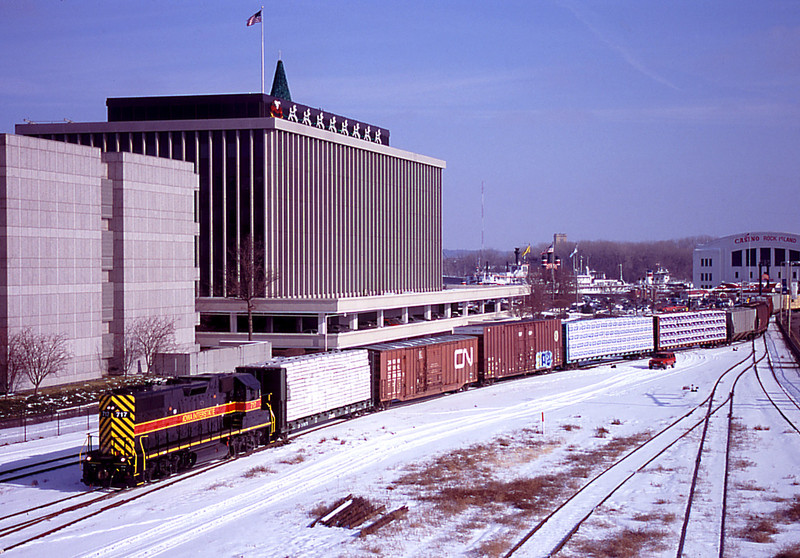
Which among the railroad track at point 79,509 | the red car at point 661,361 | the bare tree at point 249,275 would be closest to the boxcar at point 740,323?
the red car at point 661,361

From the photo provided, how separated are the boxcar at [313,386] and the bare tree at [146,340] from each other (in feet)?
74.2

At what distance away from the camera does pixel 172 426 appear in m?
25.2

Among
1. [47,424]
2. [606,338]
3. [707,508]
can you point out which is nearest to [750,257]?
[606,338]

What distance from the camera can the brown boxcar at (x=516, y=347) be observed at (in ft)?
160

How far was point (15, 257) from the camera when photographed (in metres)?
46.0

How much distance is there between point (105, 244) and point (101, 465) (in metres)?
32.7

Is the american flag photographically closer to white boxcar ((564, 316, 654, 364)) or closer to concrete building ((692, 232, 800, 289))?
white boxcar ((564, 316, 654, 364))

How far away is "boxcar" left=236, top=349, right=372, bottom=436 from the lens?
30.9m

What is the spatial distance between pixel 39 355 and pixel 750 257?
18310 centimetres

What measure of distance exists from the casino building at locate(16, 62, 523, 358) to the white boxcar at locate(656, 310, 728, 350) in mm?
28379

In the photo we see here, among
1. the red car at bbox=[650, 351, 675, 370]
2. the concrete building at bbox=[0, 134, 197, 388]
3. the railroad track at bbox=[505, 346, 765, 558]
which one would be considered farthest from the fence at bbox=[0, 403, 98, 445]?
the red car at bbox=[650, 351, 675, 370]

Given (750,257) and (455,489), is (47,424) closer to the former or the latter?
(455,489)

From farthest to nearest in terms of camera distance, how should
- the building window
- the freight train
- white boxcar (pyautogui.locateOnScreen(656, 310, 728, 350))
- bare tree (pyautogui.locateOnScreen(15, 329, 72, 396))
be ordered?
the building window < white boxcar (pyautogui.locateOnScreen(656, 310, 728, 350)) < bare tree (pyautogui.locateOnScreen(15, 329, 72, 396)) < the freight train

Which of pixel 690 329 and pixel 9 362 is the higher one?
pixel 9 362
